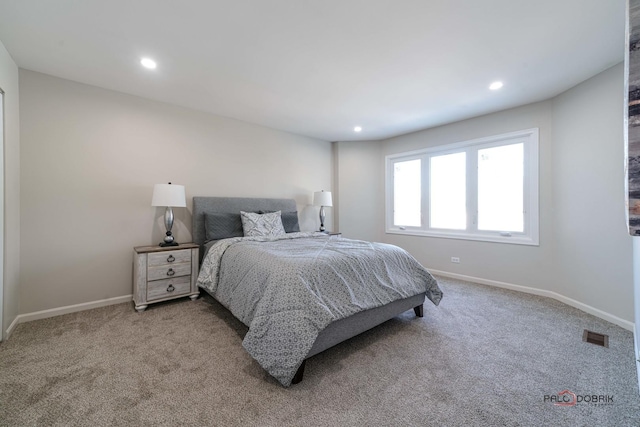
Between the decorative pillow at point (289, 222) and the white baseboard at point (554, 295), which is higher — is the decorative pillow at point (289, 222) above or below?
above

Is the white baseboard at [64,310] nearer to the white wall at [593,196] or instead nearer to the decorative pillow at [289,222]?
the decorative pillow at [289,222]

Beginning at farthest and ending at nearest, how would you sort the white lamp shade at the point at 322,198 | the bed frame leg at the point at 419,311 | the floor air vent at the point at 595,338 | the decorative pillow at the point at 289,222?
the white lamp shade at the point at 322,198
the decorative pillow at the point at 289,222
the bed frame leg at the point at 419,311
the floor air vent at the point at 595,338

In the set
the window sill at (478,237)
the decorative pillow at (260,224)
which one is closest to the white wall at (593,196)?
the window sill at (478,237)

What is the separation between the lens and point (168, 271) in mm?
2857

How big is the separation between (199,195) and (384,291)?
279cm

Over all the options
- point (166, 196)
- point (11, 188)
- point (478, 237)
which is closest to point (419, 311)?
point (478, 237)

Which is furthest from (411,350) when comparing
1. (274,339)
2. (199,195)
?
(199,195)

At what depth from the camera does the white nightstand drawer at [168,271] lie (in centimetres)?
276

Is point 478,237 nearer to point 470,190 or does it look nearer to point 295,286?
point 470,190

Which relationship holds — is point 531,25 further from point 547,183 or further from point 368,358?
point 368,358

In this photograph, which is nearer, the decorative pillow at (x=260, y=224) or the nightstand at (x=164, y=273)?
the nightstand at (x=164, y=273)

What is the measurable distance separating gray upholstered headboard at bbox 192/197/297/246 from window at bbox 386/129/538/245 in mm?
2213

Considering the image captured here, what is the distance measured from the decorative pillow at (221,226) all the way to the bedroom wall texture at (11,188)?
1.66 metres

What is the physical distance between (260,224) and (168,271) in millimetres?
1207
